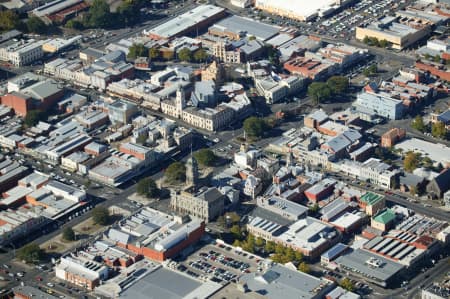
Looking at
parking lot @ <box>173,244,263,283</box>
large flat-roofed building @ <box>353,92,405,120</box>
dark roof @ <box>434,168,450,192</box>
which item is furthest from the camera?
large flat-roofed building @ <box>353,92,405,120</box>

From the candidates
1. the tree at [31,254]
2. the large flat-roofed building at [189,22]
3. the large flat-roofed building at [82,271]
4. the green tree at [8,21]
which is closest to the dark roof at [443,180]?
the large flat-roofed building at [82,271]

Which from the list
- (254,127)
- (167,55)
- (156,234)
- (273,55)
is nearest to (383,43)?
(273,55)

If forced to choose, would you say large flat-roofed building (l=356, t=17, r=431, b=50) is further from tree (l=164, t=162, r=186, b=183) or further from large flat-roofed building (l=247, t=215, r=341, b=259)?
large flat-roofed building (l=247, t=215, r=341, b=259)

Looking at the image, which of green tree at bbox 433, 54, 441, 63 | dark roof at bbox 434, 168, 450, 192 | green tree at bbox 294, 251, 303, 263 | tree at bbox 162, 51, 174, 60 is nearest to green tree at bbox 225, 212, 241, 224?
green tree at bbox 294, 251, 303, 263

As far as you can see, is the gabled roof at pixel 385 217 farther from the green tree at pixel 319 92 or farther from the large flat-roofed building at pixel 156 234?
the green tree at pixel 319 92

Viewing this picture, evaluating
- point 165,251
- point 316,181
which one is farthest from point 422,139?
point 165,251

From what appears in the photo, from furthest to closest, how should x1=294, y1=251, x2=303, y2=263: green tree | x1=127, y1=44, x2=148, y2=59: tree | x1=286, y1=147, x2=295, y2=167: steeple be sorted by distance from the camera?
x1=127, y1=44, x2=148, y2=59: tree, x1=286, y1=147, x2=295, y2=167: steeple, x1=294, y1=251, x2=303, y2=263: green tree
